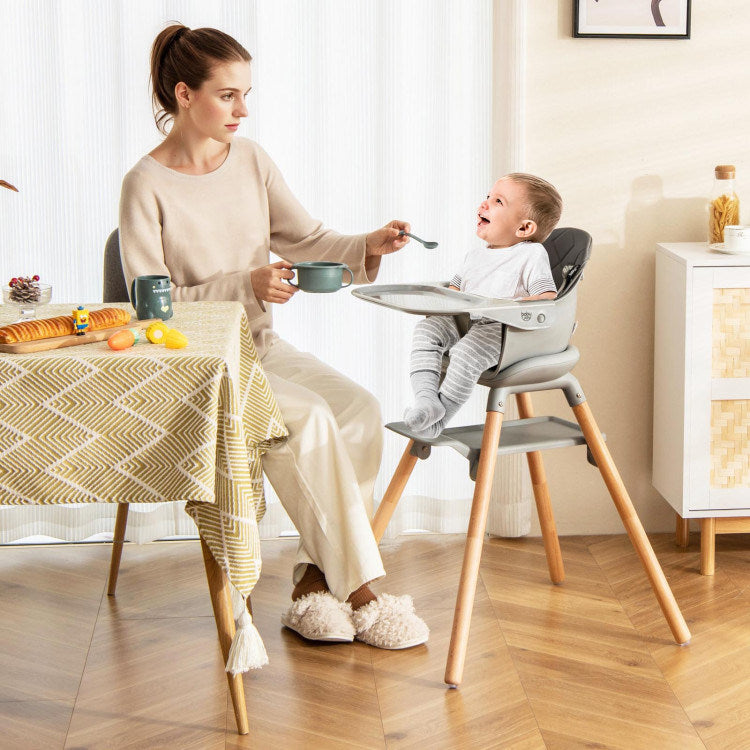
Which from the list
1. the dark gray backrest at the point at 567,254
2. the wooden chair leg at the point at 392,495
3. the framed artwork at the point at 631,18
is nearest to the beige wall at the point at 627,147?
the framed artwork at the point at 631,18

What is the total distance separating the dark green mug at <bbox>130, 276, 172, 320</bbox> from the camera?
82.8 inches

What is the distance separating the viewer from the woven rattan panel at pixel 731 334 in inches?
106

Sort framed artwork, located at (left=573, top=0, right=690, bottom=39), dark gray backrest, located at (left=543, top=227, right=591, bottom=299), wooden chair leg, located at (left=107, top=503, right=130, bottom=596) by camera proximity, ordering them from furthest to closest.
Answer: framed artwork, located at (left=573, top=0, right=690, bottom=39)
wooden chair leg, located at (left=107, top=503, right=130, bottom=596)
dark gray backrest, located at (left=543, top=227, right=591, bottom=299)

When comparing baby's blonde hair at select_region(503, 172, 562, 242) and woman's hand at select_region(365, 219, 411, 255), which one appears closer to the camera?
baby's blonde hair at select_region(503, 172, 562, 242)

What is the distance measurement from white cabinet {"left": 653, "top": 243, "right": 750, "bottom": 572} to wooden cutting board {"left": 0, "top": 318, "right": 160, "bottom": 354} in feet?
4.71

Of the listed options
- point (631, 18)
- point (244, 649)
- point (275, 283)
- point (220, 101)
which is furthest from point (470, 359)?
point (631, 18)

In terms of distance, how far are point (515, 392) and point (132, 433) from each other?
0.90 meters

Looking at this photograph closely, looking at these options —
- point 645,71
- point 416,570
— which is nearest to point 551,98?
point 645,71

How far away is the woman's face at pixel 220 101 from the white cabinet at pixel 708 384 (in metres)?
1.20

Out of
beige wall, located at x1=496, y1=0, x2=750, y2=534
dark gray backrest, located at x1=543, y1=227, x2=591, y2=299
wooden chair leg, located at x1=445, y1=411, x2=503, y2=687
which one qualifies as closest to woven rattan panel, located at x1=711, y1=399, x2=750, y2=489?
beige wall, located at x1=496, y1=0, x2=750, y2=534

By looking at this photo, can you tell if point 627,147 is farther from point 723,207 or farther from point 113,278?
point 113,278

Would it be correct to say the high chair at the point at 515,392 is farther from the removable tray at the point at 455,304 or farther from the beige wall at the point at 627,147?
the beige wall at the point at 627,147

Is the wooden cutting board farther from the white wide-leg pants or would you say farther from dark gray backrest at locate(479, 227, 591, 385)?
dark gray backrest at locate(479, 227, 591, 385)

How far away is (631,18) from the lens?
2877mm
